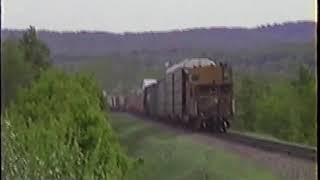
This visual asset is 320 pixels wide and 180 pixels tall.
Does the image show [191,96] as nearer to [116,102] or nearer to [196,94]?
[196,94]

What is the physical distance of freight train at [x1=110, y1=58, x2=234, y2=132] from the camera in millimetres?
1630

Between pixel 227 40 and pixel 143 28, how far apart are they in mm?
226

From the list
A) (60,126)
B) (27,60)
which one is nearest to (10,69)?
(27,60)

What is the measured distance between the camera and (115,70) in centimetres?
176

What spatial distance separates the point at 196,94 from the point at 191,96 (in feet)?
0.06

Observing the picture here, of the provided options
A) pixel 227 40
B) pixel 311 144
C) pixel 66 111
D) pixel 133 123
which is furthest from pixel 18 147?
pixel 311 144

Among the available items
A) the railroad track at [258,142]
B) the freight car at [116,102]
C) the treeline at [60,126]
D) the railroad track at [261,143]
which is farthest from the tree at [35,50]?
the railroad track at [261,143]

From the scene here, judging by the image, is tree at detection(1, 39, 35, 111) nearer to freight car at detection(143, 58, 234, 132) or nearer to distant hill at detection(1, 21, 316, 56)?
distant hill at detection(1, 21, 316, 56)

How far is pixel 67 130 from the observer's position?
1738mm

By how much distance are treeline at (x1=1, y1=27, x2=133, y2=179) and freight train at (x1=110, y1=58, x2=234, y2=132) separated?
8cm

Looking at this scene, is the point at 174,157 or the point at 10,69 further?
the point at 174,157

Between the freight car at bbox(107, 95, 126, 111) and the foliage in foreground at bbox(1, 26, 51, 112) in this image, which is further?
the freight car at bbox(107, 95, 126, 111)

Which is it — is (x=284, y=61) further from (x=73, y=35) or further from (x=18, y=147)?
(x=18, y=147)

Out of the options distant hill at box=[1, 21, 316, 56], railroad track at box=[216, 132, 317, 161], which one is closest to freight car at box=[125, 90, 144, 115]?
distant hill at box=[1, 21, 316, 56]
